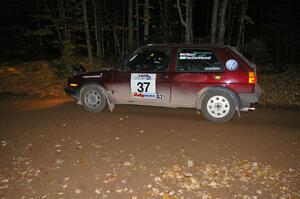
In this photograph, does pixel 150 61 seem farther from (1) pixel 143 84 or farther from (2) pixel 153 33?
(2) pixel 153 33

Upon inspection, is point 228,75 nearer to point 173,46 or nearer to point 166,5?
point 173,46

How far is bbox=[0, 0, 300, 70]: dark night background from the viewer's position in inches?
752

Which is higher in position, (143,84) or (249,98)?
(143,84)

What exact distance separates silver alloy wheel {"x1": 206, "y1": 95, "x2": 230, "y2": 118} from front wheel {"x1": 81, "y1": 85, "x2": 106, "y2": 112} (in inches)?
108

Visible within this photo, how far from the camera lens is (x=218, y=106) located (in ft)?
24.2

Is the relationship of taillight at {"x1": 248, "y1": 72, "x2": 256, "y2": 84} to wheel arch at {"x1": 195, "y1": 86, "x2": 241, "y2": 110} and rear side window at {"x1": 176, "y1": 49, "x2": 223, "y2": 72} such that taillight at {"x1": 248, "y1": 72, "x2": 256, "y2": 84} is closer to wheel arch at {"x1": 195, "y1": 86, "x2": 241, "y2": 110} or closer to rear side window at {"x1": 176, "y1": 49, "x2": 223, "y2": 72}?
wheel arch at {"x1": 195, "y1": 86, "x2": 241, "y2": 110}

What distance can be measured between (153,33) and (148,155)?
72.5 ft

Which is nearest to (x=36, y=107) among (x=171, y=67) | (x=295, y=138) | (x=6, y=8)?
(x=171, y=67)

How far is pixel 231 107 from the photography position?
23.9ft

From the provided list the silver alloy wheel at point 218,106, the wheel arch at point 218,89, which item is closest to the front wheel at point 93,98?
the wheel arch at point 218,89

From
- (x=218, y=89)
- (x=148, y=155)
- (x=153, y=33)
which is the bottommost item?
(x=148, y=155)

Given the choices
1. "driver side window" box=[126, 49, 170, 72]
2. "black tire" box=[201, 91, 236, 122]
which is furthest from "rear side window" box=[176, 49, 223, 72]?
"black tire" box=[201, 91, 236, 122]

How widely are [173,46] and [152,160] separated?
3.19 metres

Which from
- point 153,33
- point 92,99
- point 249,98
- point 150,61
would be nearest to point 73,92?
point 92,99
